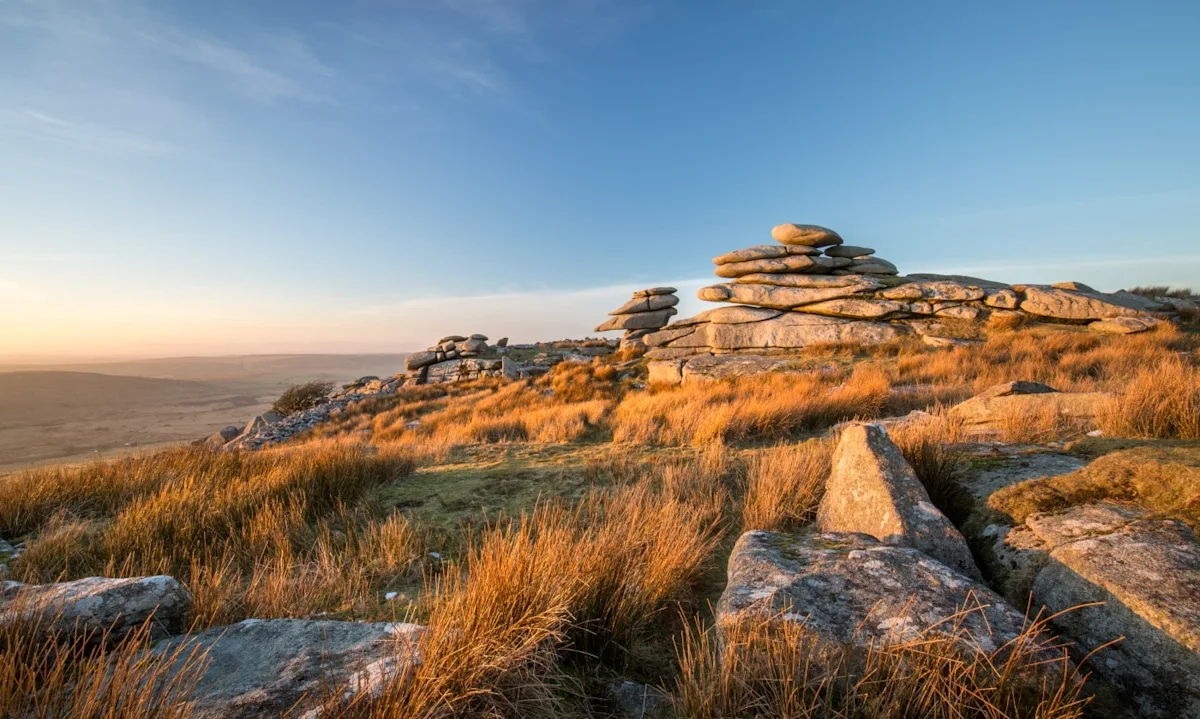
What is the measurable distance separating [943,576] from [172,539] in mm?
5798

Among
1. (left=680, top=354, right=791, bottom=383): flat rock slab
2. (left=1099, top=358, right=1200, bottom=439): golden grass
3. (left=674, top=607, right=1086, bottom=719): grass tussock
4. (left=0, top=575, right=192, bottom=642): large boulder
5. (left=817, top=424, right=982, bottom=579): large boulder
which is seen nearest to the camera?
(left=674, top=607, right=1086, bottom=719): grass tussock

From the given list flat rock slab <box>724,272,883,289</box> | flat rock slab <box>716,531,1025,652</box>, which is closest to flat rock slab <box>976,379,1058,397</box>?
flat rock slab <box>716,531,1025,652</box>

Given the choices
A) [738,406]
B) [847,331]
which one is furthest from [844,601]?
[847,331]

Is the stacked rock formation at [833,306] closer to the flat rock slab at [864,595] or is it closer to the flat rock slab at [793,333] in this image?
the flat rock slab at [793,333]

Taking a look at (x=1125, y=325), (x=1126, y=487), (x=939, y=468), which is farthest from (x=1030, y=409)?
(x=1125, y=325)

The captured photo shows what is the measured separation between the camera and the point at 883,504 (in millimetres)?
3082

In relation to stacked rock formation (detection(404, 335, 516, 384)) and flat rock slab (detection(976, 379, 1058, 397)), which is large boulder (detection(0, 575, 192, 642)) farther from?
stacked rock formation (detection(404, 335, 516, 384))

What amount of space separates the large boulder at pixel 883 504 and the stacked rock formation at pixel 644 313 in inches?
864

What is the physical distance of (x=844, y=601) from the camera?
216 cm

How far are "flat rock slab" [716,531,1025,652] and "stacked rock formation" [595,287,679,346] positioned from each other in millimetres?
23076

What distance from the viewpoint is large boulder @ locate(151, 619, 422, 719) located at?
1659 millimetres

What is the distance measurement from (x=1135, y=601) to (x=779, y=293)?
18555 mm

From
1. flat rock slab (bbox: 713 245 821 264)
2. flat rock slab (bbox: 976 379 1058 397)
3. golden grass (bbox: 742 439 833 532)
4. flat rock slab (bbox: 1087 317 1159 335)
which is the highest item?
flat rock slab (bbox: 713 245 821 264)

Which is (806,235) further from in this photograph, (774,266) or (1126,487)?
(1126,487)
